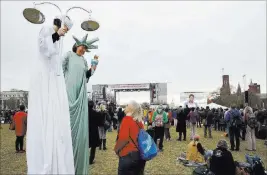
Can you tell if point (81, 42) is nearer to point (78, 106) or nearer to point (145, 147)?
point (78, 106)

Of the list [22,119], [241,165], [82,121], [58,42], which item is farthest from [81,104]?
[22,119]

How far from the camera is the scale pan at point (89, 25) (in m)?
5.26

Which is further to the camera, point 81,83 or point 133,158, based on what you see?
point 133,158

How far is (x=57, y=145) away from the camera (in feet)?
12.4

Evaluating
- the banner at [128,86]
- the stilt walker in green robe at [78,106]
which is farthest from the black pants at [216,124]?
the banner at [128,86]

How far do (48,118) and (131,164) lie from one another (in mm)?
2119

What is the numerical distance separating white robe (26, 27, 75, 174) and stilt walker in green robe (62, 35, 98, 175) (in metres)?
0.37

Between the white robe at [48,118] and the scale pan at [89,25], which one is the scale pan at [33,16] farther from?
the scale pan at [89,25]

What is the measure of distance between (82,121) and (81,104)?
22cm

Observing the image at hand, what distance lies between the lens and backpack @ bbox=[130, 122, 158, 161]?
5.33 meters

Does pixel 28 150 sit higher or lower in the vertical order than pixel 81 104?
lower

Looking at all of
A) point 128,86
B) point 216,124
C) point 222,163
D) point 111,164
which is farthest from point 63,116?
point 128,86

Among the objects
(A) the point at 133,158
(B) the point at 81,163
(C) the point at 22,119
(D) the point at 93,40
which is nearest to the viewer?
(B) the point at 81,163

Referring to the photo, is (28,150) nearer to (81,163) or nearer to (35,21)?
(81,163)
